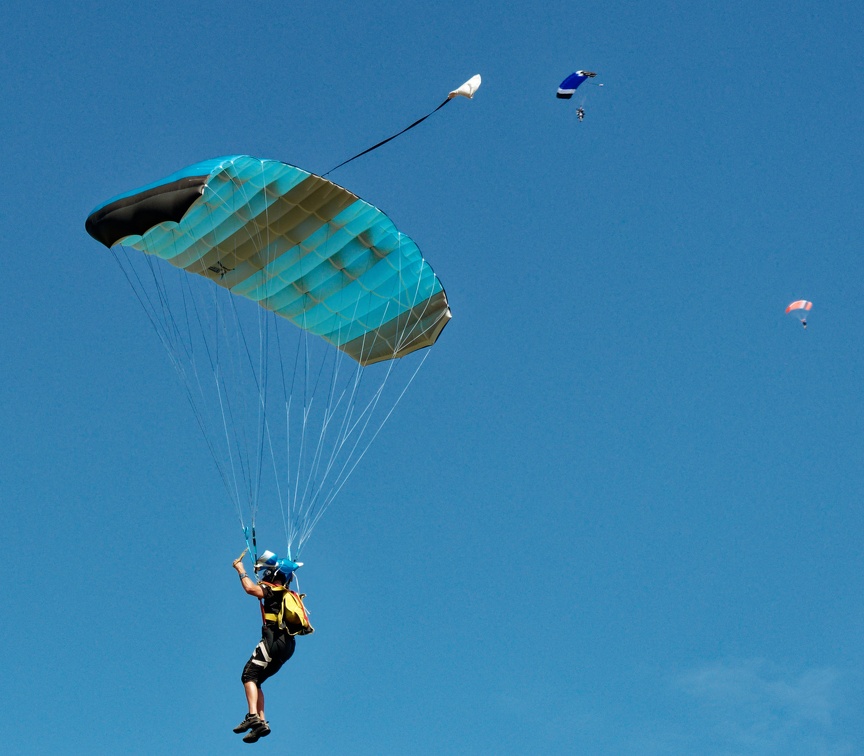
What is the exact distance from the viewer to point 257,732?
55.9 ft

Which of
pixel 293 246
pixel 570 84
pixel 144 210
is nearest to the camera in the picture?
pixel 144 210

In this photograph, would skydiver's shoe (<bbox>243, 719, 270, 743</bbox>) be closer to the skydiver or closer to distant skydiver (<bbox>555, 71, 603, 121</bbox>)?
the skydiver

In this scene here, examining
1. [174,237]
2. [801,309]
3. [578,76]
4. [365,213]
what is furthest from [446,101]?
[801,309]

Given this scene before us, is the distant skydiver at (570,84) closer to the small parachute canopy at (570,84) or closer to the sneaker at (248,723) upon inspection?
the small parachute canopy at (570,84)

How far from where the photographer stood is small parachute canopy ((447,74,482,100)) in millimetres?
17484

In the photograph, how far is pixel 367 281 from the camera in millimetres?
21531

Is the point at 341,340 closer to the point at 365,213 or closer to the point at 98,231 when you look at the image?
the point at 365,213

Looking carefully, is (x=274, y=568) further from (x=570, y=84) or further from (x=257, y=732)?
(x=570, y=84)

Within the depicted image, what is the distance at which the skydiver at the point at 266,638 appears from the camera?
678 inches

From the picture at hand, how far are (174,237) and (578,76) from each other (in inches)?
412

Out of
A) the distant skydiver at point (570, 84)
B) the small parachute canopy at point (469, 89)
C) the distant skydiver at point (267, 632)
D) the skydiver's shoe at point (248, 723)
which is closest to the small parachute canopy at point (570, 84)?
the distant skydiver at point (570, 84)

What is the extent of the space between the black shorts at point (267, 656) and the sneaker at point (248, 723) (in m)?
0.42

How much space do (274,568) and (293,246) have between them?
5.42 metres

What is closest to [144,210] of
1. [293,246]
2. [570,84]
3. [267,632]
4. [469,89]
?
[293,246]
